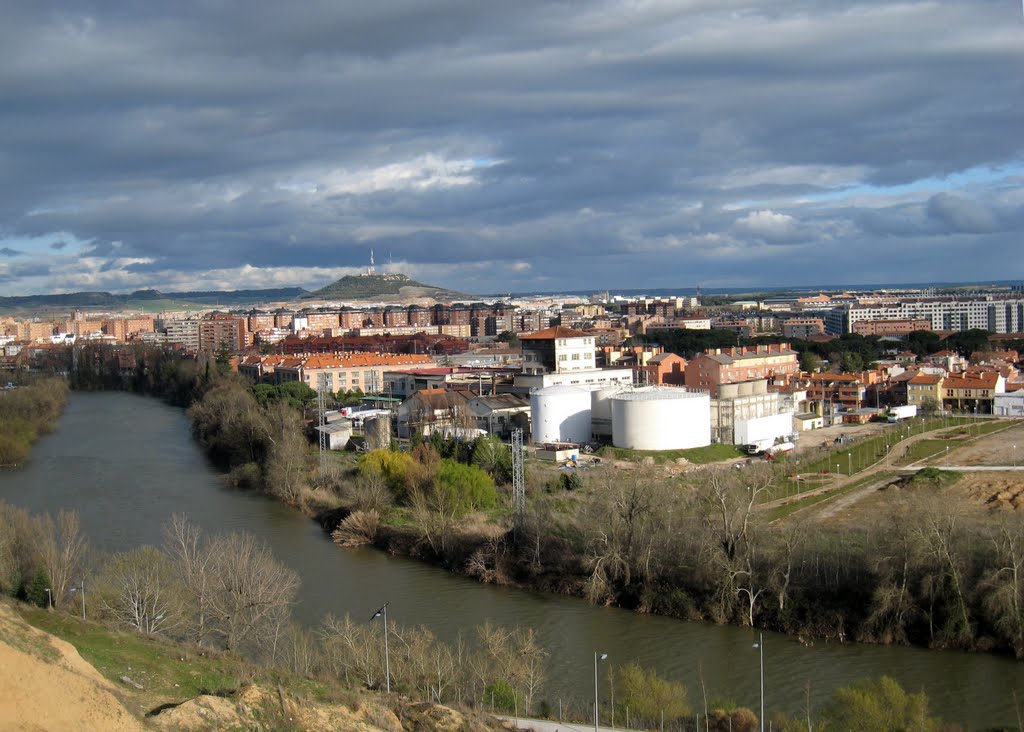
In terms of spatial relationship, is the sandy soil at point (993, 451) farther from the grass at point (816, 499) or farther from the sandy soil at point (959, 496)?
the grass at point (816, 499)

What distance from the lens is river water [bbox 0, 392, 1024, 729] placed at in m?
5.72

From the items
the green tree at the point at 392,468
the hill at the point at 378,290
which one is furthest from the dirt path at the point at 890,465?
the hill at the point at 378,290

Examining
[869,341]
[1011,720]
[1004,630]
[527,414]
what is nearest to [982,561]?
[1004,630]

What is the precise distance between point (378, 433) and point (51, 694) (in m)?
9.97

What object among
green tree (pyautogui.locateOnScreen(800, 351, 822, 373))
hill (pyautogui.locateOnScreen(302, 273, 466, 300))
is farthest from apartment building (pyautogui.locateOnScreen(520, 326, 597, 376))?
hill (pyautogui.locateOnScreen(302, 273, 466, 300))

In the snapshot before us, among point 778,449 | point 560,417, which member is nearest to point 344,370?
point 560,417

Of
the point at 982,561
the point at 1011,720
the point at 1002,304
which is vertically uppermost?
the point at 1002,304

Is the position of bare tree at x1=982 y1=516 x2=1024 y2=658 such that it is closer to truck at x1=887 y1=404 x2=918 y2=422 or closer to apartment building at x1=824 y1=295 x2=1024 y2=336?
truck at x1=887 y1=404 x2=918 y2=422

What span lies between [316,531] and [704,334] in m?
20.7

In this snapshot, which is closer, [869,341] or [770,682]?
[770,682]

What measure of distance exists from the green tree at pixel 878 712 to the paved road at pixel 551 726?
96 centimetres

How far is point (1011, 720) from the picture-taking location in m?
5.25

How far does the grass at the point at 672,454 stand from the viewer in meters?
12.4

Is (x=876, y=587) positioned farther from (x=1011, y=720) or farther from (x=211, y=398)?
(x=211, y=398)
